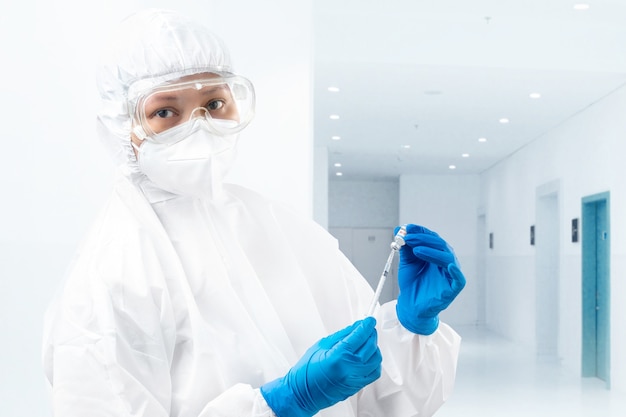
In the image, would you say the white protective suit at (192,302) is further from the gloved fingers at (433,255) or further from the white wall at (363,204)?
the white wall at (363,204)

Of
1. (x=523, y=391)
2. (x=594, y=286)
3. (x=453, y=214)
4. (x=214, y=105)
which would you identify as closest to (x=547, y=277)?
(x=594, y=286)

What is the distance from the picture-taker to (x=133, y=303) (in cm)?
108

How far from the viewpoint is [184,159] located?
1.20 m

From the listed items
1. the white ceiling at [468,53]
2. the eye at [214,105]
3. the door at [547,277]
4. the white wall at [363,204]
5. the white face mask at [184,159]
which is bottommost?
the door at [547,277]

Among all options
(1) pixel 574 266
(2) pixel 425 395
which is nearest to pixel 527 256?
(1) pixel 574 266

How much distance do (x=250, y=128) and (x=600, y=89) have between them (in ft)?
14.7

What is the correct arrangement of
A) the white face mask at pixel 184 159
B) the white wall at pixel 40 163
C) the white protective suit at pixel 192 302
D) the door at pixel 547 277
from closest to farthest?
1. the white protective suit at pixel 192 302
2. the white face mask at pixel 184 159
3. the white wall at pixel 40 163
4. the door at pixel 547 277

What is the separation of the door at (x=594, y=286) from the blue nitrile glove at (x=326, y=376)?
21.6 ft

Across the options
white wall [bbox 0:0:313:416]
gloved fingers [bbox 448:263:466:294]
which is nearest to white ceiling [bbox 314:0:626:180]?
white wall [bbox 0:0:313:416]

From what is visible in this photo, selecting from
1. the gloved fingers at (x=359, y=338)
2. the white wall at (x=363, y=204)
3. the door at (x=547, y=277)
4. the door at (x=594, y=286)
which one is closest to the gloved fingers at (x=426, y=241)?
the gloved fingers at (x=359, y=338)

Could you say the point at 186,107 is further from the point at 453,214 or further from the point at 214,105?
the point at 453,214

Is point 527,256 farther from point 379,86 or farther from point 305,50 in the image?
point 305,50

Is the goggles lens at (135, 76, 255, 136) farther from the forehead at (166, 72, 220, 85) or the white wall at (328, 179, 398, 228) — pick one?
the white wall at (328, 179, 398, 228)

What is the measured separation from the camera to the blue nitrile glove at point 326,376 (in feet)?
3.53
